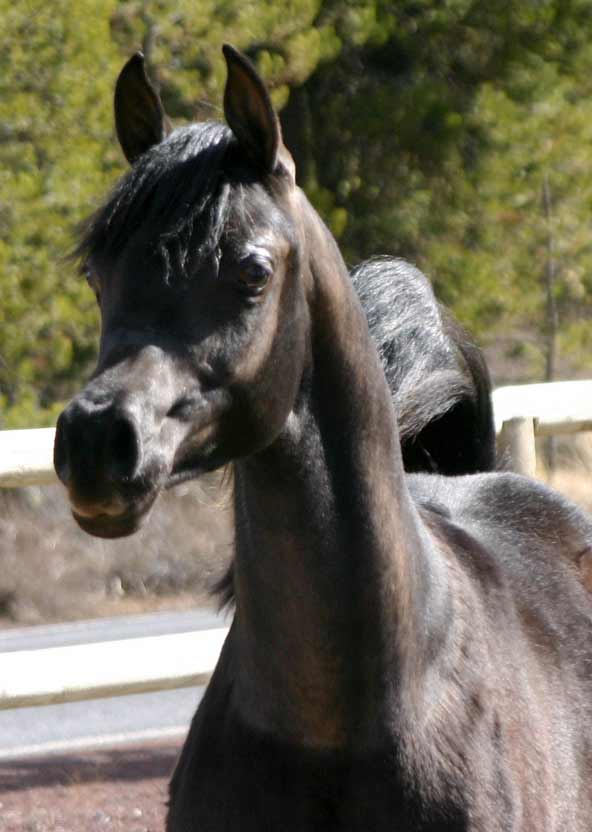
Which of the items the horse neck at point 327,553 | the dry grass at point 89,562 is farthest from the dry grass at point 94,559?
the horse neck at point 327,553

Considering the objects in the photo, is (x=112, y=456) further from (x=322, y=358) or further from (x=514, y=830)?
(x=514, y=830)

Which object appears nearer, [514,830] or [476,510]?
[514,830]

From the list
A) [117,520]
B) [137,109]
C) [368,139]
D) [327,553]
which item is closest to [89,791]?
[327,553]

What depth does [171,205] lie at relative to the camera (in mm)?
2541

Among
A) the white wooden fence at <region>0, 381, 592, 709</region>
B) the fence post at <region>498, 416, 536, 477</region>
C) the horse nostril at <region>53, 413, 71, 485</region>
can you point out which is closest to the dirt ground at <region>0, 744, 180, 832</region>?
the white wooden fence at <region>0, 381, 592, 709</region>

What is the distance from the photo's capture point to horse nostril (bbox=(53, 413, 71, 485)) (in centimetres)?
231

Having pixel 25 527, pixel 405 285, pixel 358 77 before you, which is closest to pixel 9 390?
pixel 25 527

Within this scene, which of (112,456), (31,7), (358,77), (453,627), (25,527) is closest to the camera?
(112,456)

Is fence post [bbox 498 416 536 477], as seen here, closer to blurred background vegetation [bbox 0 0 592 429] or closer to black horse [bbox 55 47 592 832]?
black horse [bbox 55 47 592 832]

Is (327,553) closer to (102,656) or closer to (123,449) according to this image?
(123,449)

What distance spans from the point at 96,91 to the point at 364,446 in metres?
8.48

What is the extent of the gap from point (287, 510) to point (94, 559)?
9986 millimetres

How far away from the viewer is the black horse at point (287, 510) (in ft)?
8.20

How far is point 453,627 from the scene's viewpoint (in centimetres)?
297
